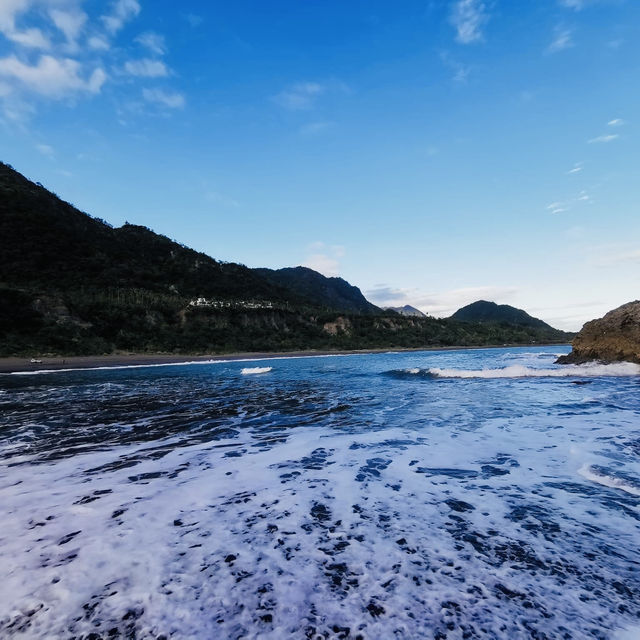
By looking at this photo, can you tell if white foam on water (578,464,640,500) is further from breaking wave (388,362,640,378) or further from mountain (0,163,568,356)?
mountain (0,163,568,356)

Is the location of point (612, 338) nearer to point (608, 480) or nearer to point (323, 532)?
point (608, 480)

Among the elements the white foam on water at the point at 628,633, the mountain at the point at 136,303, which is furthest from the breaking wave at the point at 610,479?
the mountain at the point at 136,303

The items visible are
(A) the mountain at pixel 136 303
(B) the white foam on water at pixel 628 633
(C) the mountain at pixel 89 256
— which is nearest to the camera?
(B) the white foam on water at pixel 628 633

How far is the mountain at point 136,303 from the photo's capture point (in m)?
47.3

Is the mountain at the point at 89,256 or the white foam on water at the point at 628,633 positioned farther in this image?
the mountain at the point at 89,256

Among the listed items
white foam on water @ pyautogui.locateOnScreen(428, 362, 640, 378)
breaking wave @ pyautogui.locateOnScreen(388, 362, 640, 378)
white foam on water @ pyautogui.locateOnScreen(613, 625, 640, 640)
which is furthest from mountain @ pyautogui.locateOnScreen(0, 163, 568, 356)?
white foam on water @ pyautogui.locateOnScreen(613, 625, 640, 640)

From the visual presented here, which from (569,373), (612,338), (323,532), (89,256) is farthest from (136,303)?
(323,532)

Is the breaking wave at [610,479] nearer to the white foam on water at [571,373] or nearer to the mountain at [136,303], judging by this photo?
the white foam on water at [571,373]

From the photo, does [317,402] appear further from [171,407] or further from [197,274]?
[197,274]

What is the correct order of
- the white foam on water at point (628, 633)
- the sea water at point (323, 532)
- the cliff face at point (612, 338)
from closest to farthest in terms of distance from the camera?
the white foam on water at point (628, 633)
the sea water at point (323, 532)
the cliff face at point (612, 338)

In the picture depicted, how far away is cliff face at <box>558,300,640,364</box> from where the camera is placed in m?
20.6

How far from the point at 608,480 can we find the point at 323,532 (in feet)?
13.5

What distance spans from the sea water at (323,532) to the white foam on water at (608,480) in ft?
0.11

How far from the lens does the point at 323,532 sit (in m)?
3.66
